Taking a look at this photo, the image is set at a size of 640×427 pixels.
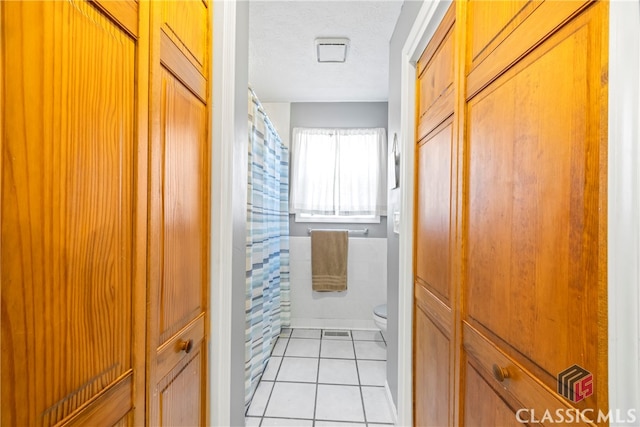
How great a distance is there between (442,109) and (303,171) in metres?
2.00

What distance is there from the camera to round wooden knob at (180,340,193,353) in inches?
34.3

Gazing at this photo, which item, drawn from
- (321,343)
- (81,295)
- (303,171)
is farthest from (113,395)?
(303,171)

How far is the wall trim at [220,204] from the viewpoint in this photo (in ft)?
3.47

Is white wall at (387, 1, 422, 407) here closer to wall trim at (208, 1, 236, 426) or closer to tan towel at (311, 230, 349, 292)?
wall trim at (208, 1, 236, 426)

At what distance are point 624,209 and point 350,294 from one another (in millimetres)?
2764

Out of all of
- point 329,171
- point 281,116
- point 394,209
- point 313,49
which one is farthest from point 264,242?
point 281,116

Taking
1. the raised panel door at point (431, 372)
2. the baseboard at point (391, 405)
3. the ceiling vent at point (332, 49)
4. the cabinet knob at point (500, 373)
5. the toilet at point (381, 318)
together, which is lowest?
the baseboard at point (391, 405)

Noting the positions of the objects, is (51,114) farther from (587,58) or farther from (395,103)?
(395,103)

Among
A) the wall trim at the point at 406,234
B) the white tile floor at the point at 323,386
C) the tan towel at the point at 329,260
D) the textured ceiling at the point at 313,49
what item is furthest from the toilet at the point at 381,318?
the textured ceiling at the point at 313,49

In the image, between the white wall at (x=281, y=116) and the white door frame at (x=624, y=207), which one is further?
the white wall at (x=281, y=116)

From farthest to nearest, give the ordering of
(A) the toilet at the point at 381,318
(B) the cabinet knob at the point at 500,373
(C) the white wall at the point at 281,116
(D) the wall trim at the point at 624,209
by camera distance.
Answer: (C) the white wall at the point at 281,116 < (A) the toilet at the point at 381,318 < (B) the cabinet knob at the point at 500,373 < (D) the wall trim at the point at 624,209

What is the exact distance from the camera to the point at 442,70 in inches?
45.9

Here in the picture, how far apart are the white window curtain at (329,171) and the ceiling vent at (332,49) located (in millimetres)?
875

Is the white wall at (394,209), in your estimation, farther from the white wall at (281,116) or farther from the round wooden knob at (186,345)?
the white wall at (281,116)
